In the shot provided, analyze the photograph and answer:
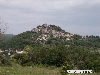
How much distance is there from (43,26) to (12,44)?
51291 mm

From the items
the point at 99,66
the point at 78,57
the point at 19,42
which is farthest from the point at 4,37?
the point at 19,42

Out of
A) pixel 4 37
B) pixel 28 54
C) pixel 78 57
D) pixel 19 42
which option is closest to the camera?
pixel 4 37

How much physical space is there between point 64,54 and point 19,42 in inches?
1949

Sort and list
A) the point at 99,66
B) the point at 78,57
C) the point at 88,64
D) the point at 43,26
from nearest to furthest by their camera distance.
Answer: the point at 99,66, the point at 88,64, the point at 78,57, the point at 43,26

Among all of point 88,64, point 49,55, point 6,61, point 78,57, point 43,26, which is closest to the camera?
point 6,61

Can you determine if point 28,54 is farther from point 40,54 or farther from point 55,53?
point 55,53

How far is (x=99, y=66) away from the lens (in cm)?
2081

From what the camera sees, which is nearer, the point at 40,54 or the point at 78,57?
the point at 78,57

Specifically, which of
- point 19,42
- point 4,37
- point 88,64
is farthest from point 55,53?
point 19,42

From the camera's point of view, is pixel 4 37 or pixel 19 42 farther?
pixel 19 42

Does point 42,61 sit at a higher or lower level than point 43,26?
lower

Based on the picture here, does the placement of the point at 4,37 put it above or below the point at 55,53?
above

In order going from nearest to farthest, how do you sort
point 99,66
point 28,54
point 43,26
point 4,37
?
1. point 4,37
2. point 99,66
3. point 28,54
4. point 43,26

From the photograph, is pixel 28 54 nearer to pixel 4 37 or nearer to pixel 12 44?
pixel 4 37
